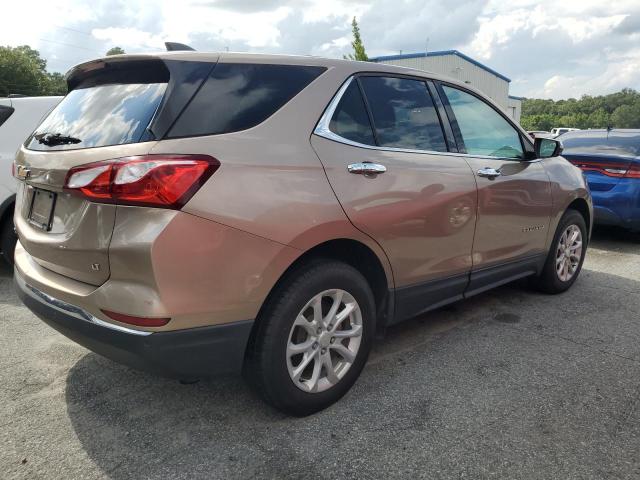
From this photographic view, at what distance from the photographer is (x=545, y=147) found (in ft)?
13.7

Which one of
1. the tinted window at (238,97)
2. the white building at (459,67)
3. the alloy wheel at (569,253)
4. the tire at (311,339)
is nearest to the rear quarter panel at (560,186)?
the alloy wheel at (569,253)

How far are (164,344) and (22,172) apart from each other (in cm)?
129

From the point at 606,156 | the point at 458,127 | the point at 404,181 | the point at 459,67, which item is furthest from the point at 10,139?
the point at 459,67

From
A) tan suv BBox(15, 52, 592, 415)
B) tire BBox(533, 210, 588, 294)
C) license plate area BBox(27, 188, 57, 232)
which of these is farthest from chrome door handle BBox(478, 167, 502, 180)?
license plate area BBox(27, 188, 57, 232)

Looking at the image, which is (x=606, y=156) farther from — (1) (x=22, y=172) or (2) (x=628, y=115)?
(2) (x=628, y=115)

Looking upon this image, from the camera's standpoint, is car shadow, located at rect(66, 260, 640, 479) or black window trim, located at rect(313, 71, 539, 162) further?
black window trim, located at rect(313, 71, 539, 162)

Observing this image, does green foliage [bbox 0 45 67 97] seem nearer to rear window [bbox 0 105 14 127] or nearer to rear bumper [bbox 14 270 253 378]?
rear window [bbox 0 105 14 127]

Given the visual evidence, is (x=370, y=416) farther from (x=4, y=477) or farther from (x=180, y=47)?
(x=180, y=47)

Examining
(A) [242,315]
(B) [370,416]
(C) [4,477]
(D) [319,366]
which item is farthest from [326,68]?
(C) [4,477]

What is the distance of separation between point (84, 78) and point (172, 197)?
3.86ft

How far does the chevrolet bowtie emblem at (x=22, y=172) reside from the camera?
8.39 ft

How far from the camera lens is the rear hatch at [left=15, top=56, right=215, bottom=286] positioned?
6.98ft

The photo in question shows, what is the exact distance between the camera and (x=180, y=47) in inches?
104

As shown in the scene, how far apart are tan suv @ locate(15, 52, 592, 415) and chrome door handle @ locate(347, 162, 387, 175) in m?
0.01
